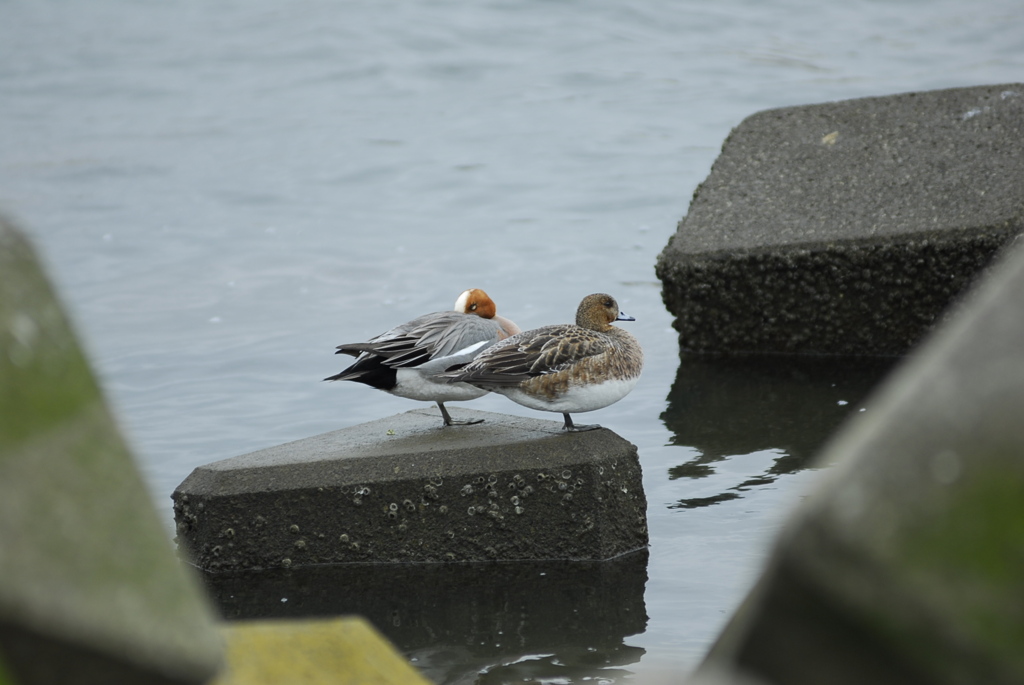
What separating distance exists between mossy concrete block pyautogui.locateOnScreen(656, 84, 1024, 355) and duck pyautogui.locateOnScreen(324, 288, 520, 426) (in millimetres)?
2406

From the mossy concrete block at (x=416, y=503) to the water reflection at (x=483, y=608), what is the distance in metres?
0.07

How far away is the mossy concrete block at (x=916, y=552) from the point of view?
0.98 metres

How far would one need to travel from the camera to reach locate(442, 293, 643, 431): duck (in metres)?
4.58

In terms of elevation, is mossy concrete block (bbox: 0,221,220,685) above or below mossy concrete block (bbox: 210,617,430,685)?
above

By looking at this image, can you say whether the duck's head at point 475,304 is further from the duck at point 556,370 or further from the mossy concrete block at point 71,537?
the mossy concrete block at point 71,537

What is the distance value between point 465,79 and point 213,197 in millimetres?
6013

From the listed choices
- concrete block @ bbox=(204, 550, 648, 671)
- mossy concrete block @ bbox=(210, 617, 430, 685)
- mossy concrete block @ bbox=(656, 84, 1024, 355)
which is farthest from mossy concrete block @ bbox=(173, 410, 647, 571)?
mossy concrete block @ bbox=(656, 84, 1024, 355)

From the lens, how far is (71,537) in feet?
3.97

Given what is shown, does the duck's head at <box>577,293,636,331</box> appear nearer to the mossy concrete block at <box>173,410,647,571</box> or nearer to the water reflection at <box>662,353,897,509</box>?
the mossy concrete block at <box>173,410,647,571</box>

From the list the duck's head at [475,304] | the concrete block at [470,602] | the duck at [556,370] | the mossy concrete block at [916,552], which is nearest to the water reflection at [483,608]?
the concrete block at [470,602]

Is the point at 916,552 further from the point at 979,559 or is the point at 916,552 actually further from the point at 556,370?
the point at 556,370

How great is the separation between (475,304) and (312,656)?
12.3 feet

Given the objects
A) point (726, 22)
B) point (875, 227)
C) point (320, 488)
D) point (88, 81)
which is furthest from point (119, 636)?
point (726, 22)

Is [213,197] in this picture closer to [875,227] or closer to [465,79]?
[465,79]
